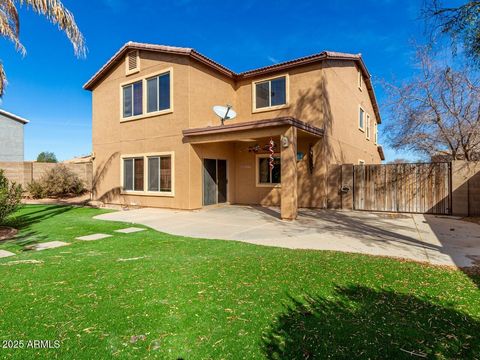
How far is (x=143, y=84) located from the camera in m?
15.0

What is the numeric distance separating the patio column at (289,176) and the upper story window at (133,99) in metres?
8.57

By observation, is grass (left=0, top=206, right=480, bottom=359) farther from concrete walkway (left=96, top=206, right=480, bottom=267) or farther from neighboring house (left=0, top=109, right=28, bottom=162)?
neighboring house (left=0, top=109, right=28, bottom=162)

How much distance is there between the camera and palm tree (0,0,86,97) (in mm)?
9109

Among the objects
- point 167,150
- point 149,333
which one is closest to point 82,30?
point 167,150

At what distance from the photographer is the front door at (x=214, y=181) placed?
14344 millimetres

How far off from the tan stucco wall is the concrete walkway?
5.65 feet

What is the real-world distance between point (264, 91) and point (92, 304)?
13.6 m

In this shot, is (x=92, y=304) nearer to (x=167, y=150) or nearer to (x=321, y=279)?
(x=321, y=279)

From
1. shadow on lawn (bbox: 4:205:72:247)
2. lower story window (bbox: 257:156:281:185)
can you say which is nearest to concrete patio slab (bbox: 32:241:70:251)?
shadow on lawn (bbox: 4:205:72:247)

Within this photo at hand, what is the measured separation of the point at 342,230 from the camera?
8.98 meters

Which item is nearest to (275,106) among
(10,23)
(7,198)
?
(10,23)

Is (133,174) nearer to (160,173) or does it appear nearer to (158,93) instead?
(160,173)

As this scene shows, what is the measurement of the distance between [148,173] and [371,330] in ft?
44.0

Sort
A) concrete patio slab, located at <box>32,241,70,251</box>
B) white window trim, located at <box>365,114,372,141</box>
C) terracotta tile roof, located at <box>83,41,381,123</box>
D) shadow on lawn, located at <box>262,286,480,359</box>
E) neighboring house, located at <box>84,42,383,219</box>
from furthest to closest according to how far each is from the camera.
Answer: white window trim, located at <box>365,114,372,141</box>
neighboring house, located at <box>84,42,383,219</box>
terracotta tile roof, located at <box>83,41,381,123</box>
concrete patio slab, located at <box>32,241,70,251</box>
shadow on lawn, located at <box>262,286,480,359</box>
